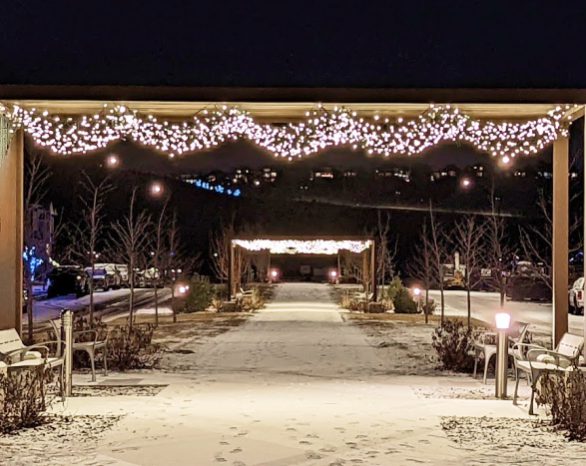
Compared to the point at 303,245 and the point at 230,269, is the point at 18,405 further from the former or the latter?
the point at 303,245

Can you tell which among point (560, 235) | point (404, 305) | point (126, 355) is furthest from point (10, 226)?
point (404, 305)

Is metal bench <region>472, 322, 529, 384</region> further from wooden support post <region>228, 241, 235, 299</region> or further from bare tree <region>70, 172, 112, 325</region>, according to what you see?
wooden support post <region>228, 241, 235, 299</region>

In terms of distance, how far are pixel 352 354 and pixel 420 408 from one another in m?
5.82

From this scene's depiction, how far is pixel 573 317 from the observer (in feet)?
87.7

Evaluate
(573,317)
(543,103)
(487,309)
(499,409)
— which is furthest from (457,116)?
(487,309)

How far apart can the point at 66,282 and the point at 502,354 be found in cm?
3063

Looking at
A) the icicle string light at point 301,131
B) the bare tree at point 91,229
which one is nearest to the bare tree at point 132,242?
the bare tree at point 91,229

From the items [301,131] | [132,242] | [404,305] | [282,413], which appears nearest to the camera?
[282,413]

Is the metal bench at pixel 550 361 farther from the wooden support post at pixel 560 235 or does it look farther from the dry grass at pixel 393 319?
the dry grass at pixel 393 319

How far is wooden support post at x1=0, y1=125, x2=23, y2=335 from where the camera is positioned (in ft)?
33.0

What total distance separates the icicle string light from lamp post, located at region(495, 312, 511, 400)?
2.45 meters

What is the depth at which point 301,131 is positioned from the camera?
10.8 m

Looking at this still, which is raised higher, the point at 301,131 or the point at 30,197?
the point at 301,131

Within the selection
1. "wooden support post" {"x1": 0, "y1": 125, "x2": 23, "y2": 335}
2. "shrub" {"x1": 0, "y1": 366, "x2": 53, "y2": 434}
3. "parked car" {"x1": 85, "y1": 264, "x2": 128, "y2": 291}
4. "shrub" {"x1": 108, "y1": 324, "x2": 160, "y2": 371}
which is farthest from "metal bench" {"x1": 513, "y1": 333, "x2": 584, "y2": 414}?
"parked car" {"x1": 85, "y1": 264, "x2": 128, "y2": 291}
